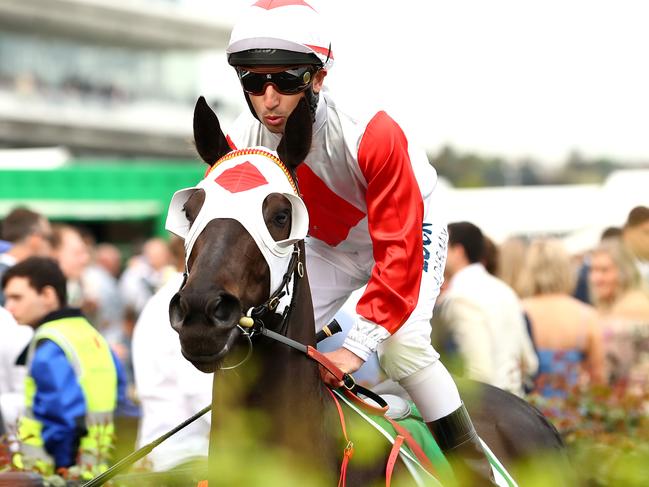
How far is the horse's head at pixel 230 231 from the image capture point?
9.00ft

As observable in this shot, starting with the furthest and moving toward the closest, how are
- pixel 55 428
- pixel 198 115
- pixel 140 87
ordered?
pixel 140 87 → pixel 55 428 → pixel 198 115

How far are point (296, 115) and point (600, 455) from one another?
2.16 metres

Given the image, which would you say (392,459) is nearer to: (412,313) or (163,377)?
(412,313)

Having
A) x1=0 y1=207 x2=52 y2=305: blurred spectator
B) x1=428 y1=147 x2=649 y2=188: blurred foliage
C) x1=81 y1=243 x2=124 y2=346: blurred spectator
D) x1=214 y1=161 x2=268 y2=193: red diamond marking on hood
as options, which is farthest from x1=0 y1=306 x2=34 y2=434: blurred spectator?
x1=428 y1=147 x2=649 y2=188: blurred foliage

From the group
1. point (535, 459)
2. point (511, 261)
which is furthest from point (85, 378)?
point (511, 261)

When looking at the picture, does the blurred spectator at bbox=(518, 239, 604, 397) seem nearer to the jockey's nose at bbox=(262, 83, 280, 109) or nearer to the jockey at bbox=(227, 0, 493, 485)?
the jockey at bbox=(227, 0, 493, 485)

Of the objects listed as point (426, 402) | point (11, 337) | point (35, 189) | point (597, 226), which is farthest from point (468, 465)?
point (35, 189)

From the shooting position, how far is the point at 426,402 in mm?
3600

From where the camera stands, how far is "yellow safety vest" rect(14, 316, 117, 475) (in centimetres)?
508

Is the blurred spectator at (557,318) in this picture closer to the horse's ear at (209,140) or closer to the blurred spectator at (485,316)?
the blurred spectator at (485,316)

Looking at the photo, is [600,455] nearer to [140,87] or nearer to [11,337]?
[11,337]

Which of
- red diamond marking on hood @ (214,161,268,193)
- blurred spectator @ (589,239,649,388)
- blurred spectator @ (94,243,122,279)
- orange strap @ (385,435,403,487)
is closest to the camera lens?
red diamond marking on hood @ (214,161,268,193)

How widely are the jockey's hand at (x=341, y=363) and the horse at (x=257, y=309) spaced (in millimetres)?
31

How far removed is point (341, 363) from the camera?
3.27m
